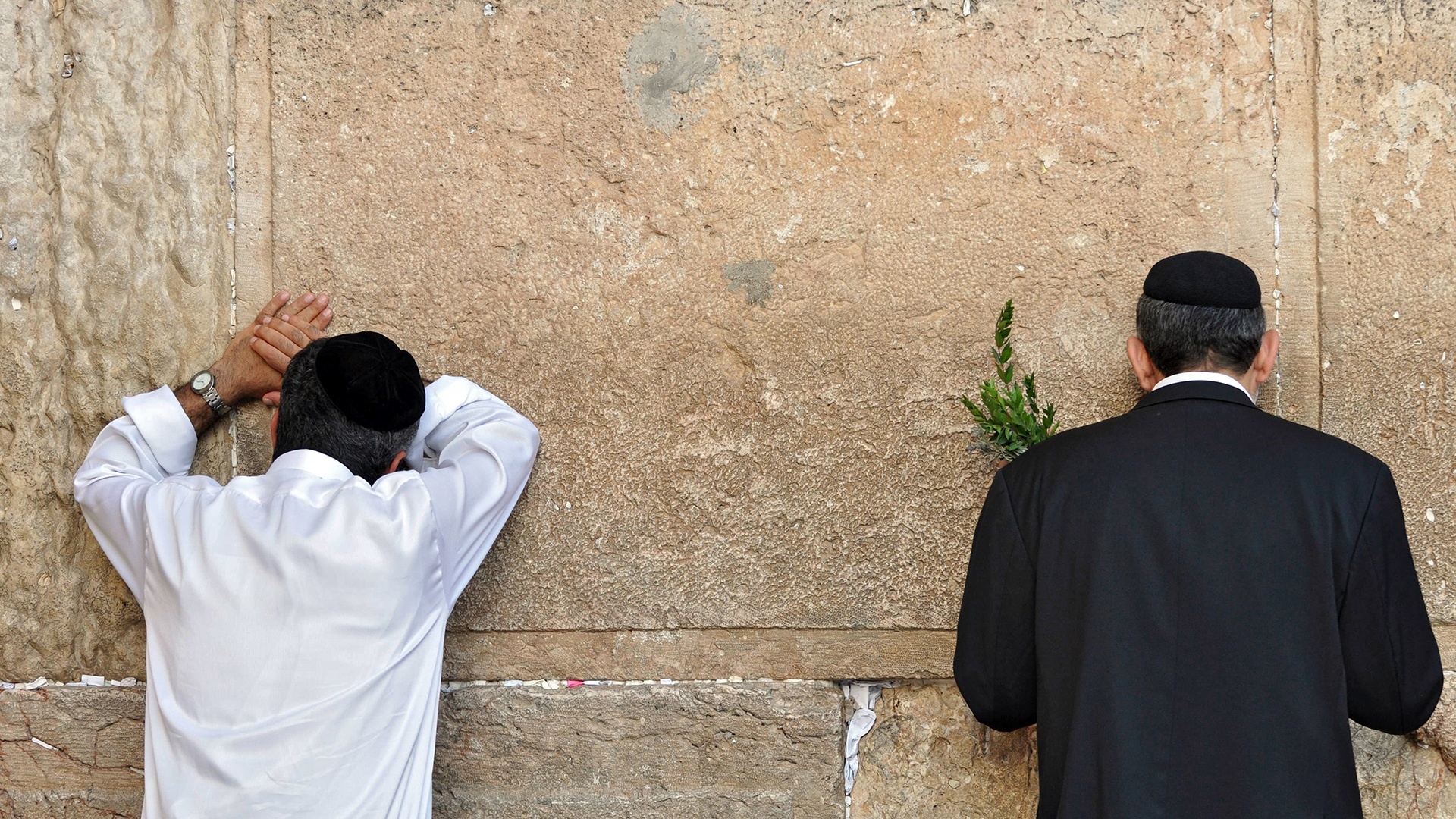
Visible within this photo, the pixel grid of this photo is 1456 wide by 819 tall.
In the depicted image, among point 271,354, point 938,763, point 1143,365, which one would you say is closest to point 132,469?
point 271,354

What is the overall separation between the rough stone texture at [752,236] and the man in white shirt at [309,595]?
17.4 inches

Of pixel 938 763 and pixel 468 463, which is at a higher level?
pixel 468 463

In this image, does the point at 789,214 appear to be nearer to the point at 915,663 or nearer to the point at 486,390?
the point at 486,390

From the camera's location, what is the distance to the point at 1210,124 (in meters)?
2.27

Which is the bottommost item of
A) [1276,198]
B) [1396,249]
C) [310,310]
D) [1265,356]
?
[1265,356]

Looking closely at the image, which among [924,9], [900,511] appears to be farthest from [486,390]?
[924,9]

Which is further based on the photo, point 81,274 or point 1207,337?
point 81,274

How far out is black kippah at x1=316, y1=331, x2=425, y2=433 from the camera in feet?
6.03

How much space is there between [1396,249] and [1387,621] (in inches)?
38.3

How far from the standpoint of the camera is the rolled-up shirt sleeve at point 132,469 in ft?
6.22

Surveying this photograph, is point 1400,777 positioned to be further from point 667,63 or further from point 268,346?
point 268,346

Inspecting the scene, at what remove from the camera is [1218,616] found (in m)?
1.66

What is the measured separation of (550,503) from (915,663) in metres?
0.90

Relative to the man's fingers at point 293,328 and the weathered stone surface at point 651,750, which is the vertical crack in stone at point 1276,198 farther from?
the man's fingers at point 293,328
